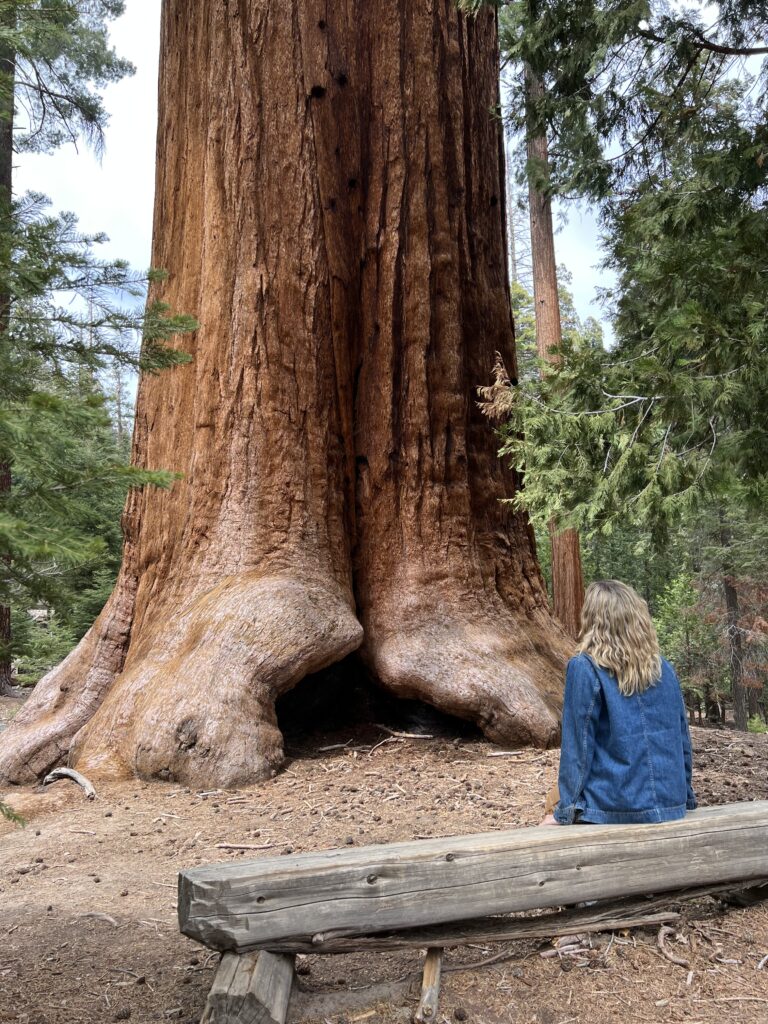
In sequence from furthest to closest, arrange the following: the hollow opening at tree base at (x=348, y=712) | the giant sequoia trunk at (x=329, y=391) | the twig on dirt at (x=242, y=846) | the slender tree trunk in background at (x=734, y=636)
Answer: the slender tree trunk in background at (x=734, y=636), the hollow opening at tree base at (x=348, y=712), the giant sequoia trunk at (x=329, y=391), the twig on dirt at (x=242, y=846)

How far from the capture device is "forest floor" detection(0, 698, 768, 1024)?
2.81 m

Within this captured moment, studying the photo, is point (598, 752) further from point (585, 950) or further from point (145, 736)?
point (145, 736)

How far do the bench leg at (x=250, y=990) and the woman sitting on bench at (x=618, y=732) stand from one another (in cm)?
116

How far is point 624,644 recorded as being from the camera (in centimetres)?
Answer: 316

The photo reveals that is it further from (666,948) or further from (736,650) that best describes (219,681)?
(736,650)

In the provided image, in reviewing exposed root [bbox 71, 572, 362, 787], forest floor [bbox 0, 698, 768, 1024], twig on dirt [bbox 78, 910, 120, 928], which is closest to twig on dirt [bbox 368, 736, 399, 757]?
forest floor [bbox 0, 698, 768, 1024]

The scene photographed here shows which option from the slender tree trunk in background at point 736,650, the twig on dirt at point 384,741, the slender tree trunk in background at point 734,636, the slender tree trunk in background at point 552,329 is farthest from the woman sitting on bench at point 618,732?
the slender tree trunk in background at point 736,650

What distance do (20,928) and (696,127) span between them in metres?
5.71

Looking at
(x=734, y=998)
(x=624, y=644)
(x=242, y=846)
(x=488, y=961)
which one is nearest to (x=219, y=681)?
(x=242, y=846)

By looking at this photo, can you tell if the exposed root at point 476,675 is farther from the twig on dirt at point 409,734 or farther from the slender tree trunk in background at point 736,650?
the slender tree trunk in background at point 736,650

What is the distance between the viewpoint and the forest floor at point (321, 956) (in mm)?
2814

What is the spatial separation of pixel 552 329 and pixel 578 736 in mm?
10998

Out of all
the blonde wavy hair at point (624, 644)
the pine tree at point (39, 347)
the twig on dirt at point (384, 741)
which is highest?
the pine tree at point (39, 347)

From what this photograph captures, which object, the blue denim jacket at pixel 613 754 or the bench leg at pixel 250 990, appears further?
the blue denim jacket at pixel 613 754
